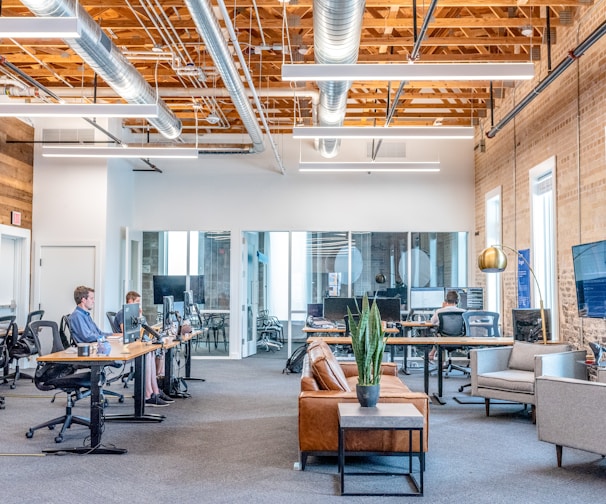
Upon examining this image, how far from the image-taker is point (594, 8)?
259 inches

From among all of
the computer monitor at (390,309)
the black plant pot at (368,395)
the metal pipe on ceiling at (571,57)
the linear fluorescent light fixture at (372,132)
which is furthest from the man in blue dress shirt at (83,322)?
the metal pipe on ceiling at (571,57)

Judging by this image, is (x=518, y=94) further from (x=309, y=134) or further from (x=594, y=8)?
(x=309, y=134)

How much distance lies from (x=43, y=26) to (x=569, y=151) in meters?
5.53

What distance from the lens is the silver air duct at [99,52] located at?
5.22 metres

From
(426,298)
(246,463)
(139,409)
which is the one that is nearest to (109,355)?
(139,409)

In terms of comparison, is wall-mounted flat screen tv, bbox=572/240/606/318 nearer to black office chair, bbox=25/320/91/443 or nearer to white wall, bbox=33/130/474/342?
black office chair, bbox=25/320/91/443

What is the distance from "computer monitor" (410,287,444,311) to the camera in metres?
10.7

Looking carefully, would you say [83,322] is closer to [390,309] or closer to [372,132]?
[390,309]

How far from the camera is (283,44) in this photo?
21.6 ft

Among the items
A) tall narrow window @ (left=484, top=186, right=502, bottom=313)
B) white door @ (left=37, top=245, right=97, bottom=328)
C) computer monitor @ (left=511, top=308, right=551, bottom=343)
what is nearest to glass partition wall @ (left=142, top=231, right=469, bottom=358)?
tall narrow window @ (left=484, top=186, right=502, bottom=313)

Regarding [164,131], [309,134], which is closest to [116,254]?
[164,131]

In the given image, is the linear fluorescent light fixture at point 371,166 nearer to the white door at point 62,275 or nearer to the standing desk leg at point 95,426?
the white door at point 62,275

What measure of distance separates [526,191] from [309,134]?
126 inches

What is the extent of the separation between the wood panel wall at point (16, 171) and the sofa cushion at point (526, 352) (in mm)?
7483
